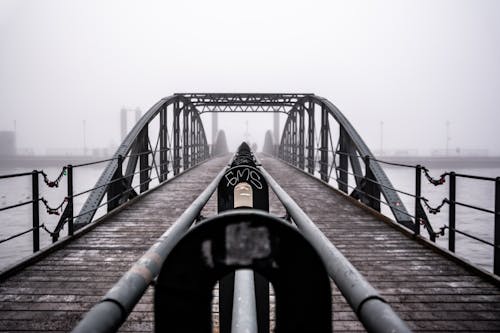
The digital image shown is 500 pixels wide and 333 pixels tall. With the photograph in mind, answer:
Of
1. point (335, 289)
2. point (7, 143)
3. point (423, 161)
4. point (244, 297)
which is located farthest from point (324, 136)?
point (7, 143)

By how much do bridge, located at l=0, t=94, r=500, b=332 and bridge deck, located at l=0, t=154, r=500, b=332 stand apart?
19mm

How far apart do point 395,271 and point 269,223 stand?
459 centimetres

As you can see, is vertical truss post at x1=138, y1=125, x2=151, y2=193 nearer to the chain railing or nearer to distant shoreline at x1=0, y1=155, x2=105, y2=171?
the chain railing

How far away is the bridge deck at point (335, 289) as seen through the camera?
388cm

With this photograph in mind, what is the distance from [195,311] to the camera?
1.27 metres

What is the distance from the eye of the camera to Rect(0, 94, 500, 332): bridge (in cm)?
123

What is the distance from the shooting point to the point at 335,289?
4656 millimetres

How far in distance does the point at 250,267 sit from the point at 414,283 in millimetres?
4241

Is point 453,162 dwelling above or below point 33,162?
below

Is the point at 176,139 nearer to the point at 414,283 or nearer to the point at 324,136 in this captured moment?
the point at 324,136

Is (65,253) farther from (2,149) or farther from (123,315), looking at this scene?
(2,149)

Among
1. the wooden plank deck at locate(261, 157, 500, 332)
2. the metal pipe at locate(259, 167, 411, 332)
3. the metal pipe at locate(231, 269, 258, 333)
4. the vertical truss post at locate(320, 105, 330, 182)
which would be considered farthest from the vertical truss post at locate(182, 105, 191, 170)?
the metal pipe at locate(259, 167, 411, 332)

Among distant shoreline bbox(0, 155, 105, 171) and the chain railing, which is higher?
the chain railing

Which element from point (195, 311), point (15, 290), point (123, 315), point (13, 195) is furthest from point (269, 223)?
point (13, 195)
